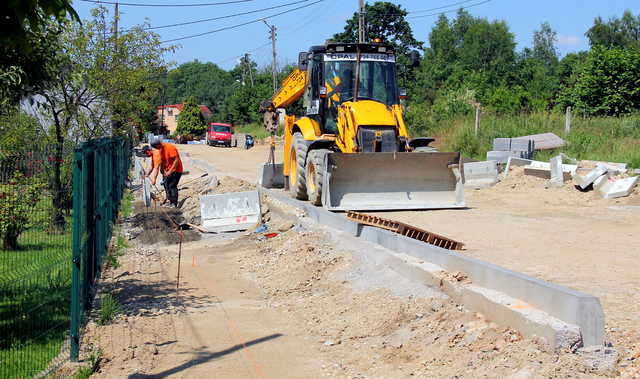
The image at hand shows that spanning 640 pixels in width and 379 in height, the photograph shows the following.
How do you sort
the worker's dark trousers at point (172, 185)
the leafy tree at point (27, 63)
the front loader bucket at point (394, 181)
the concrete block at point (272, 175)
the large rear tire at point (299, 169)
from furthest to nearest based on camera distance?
the concrete block at point (272, 175) → the worker's dark trousers at point (172, 185) → the large rear tire at point (299, 169) → the front loader bucket at point (394, 181) → the leafy tree at point (27, 63)

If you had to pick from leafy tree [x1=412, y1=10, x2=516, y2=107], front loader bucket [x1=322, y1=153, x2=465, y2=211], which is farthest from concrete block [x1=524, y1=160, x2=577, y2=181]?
leafy tree [x1=412, y1=10, x2=516, y2=107]

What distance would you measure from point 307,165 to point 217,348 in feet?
25.4

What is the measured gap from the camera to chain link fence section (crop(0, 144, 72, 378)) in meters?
5.68

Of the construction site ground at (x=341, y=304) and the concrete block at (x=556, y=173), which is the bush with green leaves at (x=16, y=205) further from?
the concrete block at (x=556, y=173)

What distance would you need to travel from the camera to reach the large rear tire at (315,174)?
43.2ft

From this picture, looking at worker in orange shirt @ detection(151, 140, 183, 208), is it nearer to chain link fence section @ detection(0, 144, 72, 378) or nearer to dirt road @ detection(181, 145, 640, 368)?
dirt road @ detection(181, 145, 640, 368)

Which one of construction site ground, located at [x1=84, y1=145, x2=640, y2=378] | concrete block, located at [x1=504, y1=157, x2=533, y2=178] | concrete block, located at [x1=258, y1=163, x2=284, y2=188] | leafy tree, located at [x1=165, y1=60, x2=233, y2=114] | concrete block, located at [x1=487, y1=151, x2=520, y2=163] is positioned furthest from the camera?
leafy tree, located at [x1=165, y1=60, x2=233, y2=114]

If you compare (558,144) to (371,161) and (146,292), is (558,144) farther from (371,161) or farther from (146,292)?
(146,292)

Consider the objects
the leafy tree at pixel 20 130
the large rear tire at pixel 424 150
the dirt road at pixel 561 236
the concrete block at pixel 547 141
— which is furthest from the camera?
the concrete block at pixel 547 141

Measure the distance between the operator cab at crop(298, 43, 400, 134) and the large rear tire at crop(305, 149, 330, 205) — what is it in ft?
3.10

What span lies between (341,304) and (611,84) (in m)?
28.0

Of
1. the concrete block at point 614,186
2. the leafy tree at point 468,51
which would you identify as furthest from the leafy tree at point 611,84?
the leafy tree at point 468,51

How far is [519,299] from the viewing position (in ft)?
19.3

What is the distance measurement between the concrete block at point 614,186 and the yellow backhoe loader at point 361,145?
4043 mm
